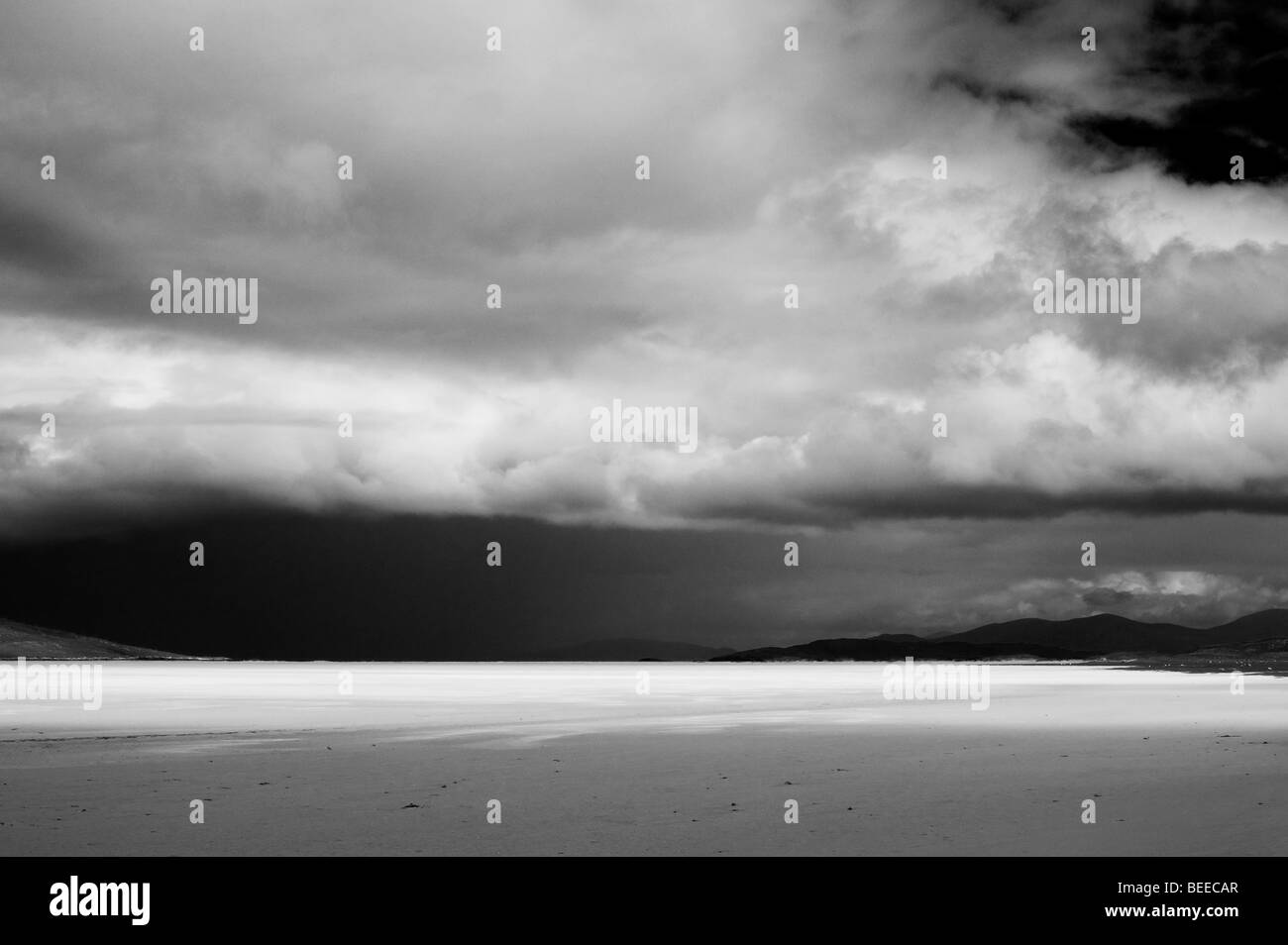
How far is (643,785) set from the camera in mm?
20078

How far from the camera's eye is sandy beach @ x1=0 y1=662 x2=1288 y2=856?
48.0 ft

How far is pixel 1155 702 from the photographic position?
48.8 m

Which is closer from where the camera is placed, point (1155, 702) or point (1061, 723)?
point (1061, 723)

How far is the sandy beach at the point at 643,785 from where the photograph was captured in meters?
14.6

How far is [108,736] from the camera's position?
30.0 metres
